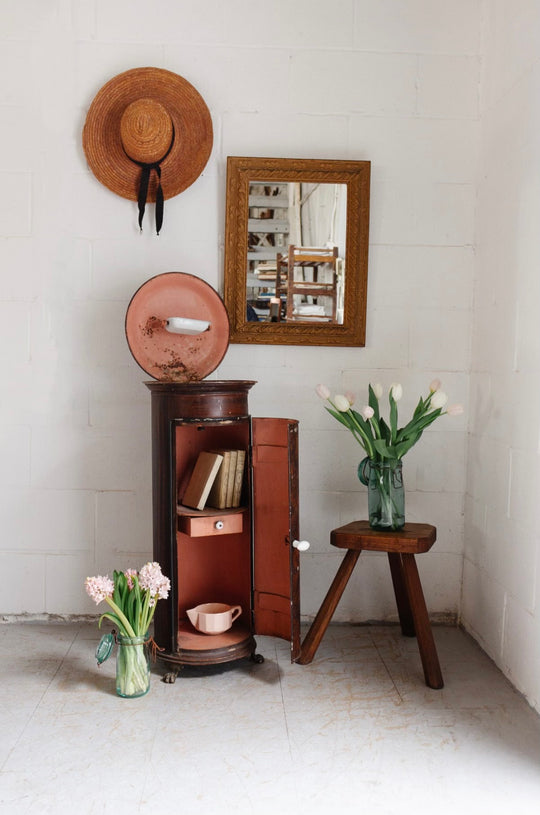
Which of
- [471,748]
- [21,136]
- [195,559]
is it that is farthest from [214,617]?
[21,136]

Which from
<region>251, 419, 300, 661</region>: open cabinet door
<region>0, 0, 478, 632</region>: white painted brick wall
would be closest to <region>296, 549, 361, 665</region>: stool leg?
<region>251, 419, 300, 661</region>: open cabinet door

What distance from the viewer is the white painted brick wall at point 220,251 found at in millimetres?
2887

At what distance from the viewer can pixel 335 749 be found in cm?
203

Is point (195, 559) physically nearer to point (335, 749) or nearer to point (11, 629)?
point (11, 629)

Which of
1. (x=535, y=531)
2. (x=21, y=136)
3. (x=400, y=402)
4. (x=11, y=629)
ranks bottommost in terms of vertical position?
(x=11, y=629)

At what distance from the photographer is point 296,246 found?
288 centimetres

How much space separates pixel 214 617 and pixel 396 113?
217 centimetres

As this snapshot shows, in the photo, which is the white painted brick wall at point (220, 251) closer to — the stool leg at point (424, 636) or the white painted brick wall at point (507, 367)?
the white painted brick wall at point (507, 367)

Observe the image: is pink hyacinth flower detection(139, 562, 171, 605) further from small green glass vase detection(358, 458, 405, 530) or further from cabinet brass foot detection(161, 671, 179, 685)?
small green glass vase detection(358, 458, 405, 530)

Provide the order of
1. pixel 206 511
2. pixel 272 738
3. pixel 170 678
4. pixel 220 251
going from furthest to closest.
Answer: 1. pixel 220 251
2. pixel 206 511
3. pixel 170 678
4. pixel 272 738

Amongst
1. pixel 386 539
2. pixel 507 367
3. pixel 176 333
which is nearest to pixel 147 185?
pixel 176 333

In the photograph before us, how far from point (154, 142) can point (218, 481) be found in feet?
4.55

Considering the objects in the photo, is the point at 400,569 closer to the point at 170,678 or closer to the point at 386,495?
the point at 386,495

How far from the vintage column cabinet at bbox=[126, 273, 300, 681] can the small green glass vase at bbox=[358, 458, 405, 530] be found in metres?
0.32
